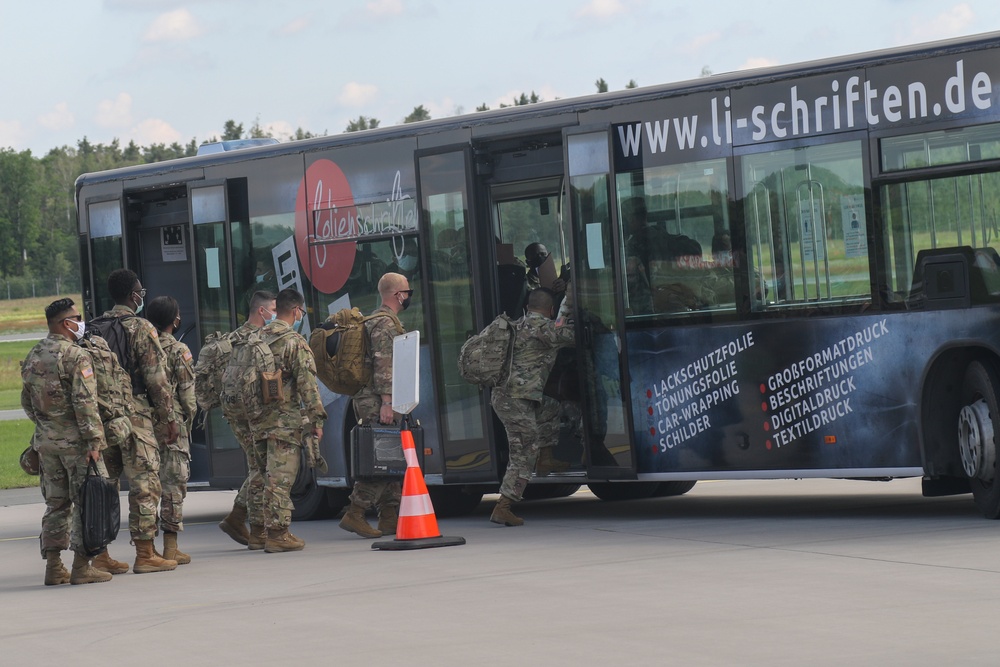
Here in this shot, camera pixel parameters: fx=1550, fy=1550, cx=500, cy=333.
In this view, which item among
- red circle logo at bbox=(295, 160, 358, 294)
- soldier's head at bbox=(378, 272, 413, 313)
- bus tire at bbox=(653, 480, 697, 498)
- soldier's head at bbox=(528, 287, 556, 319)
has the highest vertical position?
red circle logo at bbox=(295, 160, 358, 294)

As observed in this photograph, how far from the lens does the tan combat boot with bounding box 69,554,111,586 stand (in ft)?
35.2

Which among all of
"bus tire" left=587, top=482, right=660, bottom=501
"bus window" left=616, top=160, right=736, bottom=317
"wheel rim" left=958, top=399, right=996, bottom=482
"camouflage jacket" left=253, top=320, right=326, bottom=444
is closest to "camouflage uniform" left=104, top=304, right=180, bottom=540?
"camouflage jacket" left=253, top=320, right=326, bottom=444

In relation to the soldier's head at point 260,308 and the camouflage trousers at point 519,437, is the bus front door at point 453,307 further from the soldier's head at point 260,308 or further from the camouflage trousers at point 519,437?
the soldier's head at point 260,308

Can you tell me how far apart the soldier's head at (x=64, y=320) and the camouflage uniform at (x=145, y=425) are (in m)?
0.52

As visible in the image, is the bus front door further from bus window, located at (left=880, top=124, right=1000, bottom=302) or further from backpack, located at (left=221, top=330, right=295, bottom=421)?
bus window, located at (left=880, top=124, right=1000, bottom=302)

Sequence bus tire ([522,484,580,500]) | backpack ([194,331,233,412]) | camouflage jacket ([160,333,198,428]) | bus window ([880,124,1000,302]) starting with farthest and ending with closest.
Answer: bus tire ([522,484,580,500]) < backpack ([194,331,233,412]) < camouflage jacket ([160,333,198,428]) < bus window ([880,124,1000,302])

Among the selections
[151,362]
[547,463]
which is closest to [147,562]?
[151,362]

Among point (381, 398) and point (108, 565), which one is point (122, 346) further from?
point (381, 398)

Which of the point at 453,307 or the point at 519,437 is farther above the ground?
the point at 453,307

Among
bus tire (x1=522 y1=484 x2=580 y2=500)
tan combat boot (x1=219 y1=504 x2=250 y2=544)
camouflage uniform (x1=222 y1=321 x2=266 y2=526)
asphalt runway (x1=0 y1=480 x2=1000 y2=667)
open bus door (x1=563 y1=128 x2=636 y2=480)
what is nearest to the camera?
asphalt runway (x1=0 y1=480 x2=1000 y2=667)

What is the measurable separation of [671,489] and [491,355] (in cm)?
332

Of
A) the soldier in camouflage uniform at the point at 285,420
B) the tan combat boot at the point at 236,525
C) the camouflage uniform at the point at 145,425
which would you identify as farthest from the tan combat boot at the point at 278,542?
the camouflage uniform at the point at 145,425

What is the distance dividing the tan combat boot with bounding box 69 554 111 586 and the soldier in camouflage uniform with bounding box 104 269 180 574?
40 cm

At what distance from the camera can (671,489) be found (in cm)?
1485
